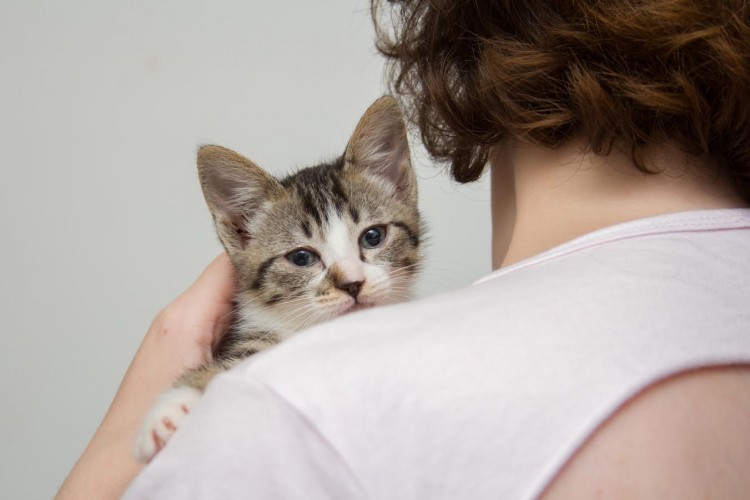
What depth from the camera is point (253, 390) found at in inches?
24.5

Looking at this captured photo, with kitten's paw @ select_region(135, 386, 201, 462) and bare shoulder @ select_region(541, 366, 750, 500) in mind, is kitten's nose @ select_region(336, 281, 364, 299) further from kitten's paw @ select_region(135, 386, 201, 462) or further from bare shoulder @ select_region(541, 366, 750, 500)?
bare shoulder @ select_region(541, 366, 750, 500)

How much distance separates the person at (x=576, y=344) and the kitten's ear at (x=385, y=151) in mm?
557

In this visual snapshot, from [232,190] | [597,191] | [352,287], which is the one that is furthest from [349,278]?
[597,191]

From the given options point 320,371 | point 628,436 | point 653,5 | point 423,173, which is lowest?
point 423,173

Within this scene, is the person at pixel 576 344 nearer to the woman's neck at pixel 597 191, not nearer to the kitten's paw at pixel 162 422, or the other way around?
the woman's neck at pixel 597 191

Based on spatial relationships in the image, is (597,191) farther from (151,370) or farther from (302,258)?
(151,370)

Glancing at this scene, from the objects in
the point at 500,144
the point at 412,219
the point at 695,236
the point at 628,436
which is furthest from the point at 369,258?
the point at 628,436

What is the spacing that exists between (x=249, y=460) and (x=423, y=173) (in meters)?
1.57

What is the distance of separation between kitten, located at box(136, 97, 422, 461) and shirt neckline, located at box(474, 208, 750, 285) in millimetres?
551

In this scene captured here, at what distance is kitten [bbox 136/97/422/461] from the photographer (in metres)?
1.28

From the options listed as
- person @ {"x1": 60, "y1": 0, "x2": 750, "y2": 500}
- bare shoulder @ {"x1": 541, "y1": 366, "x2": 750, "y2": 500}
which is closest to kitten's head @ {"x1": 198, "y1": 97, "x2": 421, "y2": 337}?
person @ {"x1": 60, "y1": 0, "x2": 750, "y2": 500}

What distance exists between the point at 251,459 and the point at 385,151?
1007mm

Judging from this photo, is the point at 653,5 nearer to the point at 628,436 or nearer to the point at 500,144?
the point at 500,144

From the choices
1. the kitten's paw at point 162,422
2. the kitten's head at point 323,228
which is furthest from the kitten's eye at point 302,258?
the kitten's paw at point 162,422
